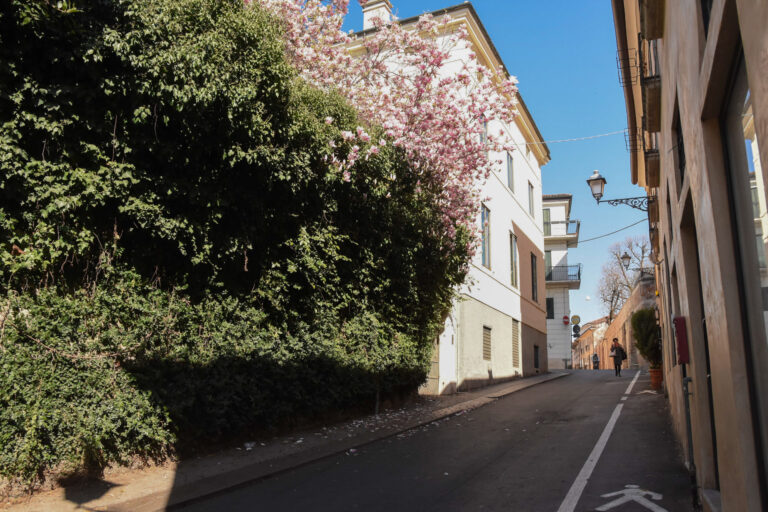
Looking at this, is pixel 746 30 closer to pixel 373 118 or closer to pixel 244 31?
pixel 244 31

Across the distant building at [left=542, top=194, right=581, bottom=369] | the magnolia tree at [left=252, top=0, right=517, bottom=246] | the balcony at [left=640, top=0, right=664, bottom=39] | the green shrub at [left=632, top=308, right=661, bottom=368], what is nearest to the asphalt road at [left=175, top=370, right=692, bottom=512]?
the magnolia tree at [left=252, top=0, right=517, bottom=246]

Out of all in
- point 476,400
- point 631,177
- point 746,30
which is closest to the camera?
point 746,30

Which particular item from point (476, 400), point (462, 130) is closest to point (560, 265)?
point (476, 400)

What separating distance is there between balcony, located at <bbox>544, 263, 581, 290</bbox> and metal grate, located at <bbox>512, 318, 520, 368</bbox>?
Result: 1849 centimetres

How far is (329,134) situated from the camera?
959 cm

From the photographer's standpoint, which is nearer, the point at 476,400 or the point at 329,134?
the point at 329,134

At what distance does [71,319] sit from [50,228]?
1109mm

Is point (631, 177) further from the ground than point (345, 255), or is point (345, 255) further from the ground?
point (631, 177)

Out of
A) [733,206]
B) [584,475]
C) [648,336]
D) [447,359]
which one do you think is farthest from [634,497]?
[648,336]

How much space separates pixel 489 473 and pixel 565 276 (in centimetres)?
3715

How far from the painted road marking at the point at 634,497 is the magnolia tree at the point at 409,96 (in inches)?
257

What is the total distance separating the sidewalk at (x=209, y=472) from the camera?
5.97 metres

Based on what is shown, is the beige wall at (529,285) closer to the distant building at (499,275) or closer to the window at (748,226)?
the distant building at (499,275)

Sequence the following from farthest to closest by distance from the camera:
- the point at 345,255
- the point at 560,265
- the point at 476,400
→ the point at 560,265 < the point at 476,400 < the point at 345,255
